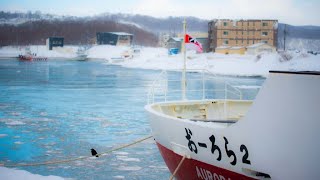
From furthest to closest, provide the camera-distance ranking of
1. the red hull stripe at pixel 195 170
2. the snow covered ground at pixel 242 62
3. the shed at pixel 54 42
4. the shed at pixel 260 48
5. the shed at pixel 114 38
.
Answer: the shed at pixel 114 38 → the shed at pixel 54 42 → the shed at pixel 260 48 → the snow covered ground at pixel 242 62 → the red hull stripe at pixel 195 170

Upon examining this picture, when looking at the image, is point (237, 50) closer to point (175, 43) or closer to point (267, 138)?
point (175, 43)

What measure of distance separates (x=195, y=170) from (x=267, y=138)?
1699mm

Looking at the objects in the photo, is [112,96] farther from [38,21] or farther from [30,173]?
[38,21]

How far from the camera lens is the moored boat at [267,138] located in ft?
14.0

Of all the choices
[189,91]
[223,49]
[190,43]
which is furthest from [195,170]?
[223,49]

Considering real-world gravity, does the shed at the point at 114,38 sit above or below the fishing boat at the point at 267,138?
above

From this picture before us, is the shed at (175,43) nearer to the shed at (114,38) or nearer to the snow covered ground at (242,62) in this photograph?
the snow covered ground at (242,62)

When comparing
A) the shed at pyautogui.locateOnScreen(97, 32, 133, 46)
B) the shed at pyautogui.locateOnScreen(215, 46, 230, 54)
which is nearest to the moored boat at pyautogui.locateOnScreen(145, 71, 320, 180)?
the shed at pyautogui.locateOnScreen(215, 46, 230, 54)

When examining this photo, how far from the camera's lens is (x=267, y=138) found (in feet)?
15.3

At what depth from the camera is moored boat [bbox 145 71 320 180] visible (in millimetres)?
4273

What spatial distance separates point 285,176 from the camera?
4.54 meters

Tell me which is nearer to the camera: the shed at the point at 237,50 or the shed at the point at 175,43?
the shed at the point at 237,50

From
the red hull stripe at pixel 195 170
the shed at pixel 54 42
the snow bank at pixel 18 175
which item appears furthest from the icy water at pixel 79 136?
the shed at pixel 54 42

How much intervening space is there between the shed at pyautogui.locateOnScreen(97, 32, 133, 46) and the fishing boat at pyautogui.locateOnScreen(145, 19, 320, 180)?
336ft
